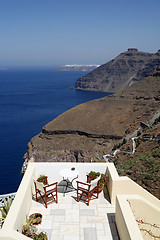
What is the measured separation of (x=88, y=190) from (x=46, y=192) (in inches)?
53.1

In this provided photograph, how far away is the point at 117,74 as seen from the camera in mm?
177250

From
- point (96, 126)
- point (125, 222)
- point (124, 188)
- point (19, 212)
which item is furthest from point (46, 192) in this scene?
point (96, 126)

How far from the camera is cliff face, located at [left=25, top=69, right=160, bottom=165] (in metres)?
52.1

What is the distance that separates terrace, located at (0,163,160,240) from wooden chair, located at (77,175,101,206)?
20cm

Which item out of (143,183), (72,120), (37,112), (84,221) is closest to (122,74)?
(37,112)

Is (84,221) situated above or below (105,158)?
above

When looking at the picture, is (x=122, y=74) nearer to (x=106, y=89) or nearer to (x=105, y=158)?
(x=106, y=89)

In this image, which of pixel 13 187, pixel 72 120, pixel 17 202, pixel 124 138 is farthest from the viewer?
pixel 72 120

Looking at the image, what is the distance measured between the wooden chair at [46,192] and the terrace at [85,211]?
183mm

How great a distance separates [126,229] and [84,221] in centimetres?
180

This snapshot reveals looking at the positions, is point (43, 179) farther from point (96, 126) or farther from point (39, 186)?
point (96, 126)

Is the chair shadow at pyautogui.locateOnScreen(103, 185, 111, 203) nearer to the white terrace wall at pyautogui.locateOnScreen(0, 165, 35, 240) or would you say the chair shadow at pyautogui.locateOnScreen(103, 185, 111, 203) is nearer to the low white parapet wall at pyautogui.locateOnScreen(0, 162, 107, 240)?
the low white parapet wall at pyautogui.locateOnScreen(0, 162, 107, 240)

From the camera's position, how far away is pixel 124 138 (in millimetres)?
51938

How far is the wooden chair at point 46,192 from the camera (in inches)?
282
